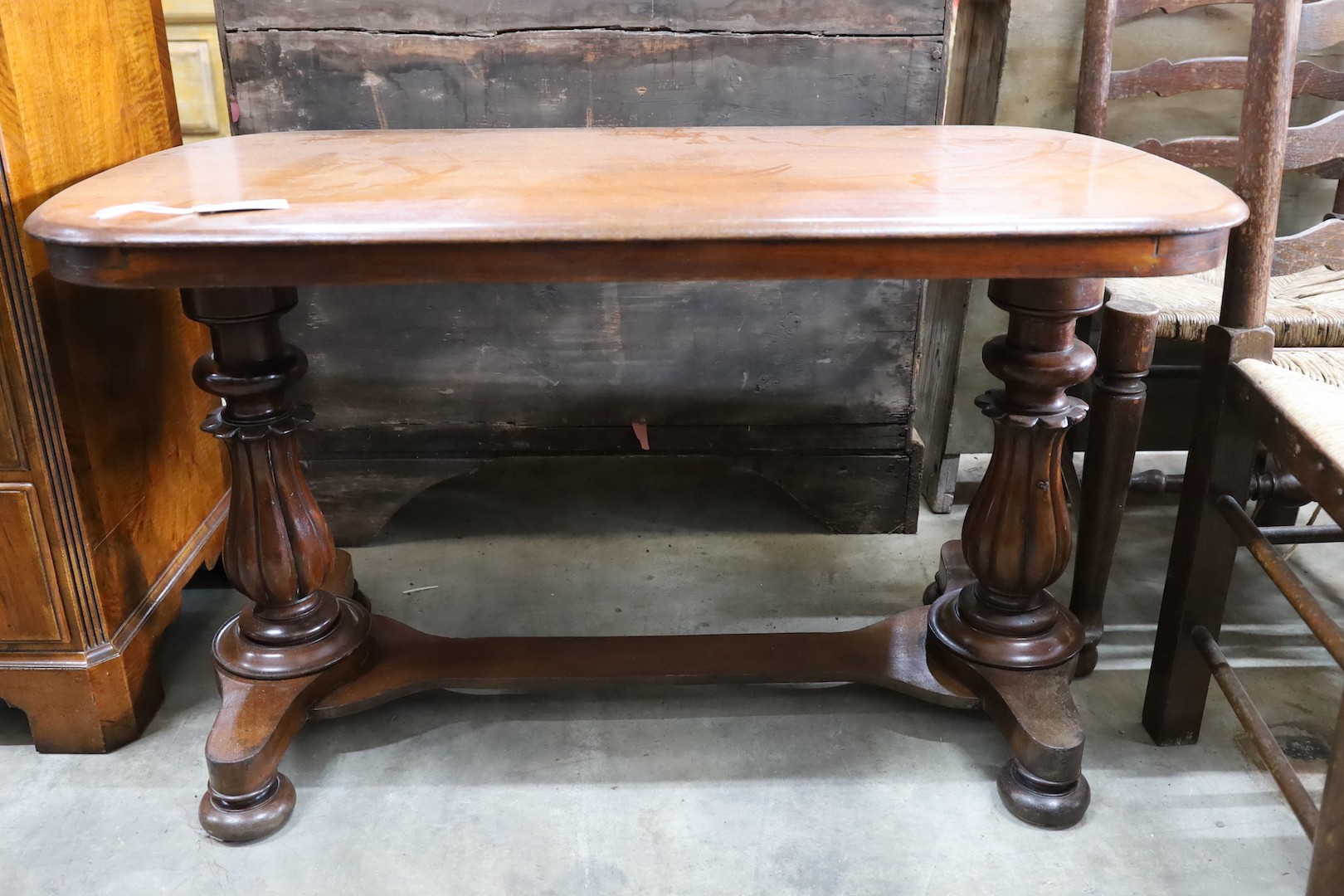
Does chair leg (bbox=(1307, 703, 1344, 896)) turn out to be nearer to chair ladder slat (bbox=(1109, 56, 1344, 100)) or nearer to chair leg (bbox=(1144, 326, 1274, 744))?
chair leg (bbox=(1144, 326, 1274, 744))

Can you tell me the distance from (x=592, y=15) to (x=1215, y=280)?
1214 millimetres

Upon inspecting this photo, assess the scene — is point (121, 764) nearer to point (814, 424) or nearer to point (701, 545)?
point (701, 545)

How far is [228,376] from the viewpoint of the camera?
148 centimetres

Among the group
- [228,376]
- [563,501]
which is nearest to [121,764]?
[228,376]

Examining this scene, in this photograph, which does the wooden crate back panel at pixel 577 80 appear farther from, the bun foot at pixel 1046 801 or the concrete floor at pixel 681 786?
the bun foot at pixel 1046 801

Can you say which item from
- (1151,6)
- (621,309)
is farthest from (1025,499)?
(1151,6)

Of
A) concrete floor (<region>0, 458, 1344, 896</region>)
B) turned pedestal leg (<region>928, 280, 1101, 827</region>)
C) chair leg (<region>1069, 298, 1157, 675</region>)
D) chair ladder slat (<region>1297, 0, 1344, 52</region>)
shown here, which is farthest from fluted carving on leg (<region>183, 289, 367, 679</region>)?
chair ladder slat (<region>1297, 0, 1344, 52</region>)

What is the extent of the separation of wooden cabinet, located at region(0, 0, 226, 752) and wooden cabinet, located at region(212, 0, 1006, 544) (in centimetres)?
31

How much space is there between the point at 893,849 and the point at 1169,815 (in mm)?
416

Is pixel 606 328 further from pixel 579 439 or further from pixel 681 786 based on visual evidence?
pixel 681 786

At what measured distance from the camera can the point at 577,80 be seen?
6.45 ft

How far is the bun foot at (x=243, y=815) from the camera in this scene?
1.51 metres

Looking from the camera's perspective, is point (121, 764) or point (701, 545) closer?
point (121, 764)

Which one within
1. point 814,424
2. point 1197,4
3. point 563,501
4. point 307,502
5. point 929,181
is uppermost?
point 1197,4
